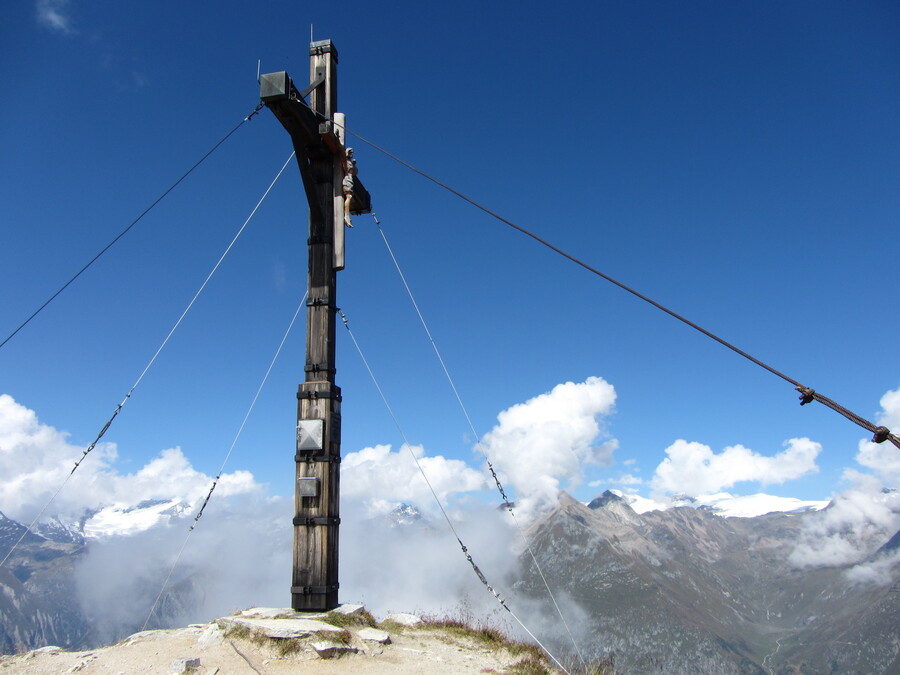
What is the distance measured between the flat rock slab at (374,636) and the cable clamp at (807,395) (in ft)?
25.7

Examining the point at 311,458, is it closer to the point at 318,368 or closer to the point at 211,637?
the point at 318,368

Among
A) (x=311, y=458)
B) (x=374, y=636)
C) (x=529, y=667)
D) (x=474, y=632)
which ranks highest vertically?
(x=311, y=458)

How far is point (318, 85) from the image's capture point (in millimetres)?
→ 13617

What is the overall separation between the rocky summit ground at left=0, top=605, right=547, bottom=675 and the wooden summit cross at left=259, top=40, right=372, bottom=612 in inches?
40.6

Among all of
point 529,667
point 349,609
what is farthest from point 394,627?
point 529,667

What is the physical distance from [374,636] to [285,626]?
1.53 m

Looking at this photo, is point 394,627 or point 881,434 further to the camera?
point 394,627

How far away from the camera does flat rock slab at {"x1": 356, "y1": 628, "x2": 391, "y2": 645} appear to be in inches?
416

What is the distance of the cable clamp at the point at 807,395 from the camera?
640cm

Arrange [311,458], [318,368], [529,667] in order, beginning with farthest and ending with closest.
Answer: [318,368], [311,458], [529,667]

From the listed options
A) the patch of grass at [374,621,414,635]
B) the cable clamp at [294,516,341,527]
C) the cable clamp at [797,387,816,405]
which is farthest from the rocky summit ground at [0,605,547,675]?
the cable clamp at [797,387,816,405]

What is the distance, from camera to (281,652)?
9.81 m

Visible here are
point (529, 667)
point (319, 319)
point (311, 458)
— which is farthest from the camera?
point (319, 319)

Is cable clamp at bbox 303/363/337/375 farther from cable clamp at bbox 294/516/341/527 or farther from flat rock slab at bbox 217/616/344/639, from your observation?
flat rock slab at bbox 217/616/344/639
